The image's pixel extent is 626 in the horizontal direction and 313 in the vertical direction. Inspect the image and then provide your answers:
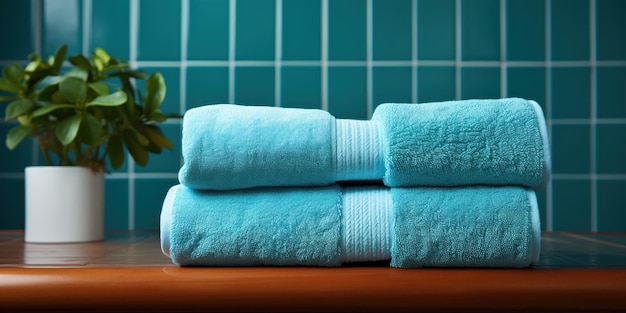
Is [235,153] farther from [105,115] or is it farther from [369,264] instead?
[105,115]

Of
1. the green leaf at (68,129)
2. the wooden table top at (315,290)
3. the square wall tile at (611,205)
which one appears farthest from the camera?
the square wall tile at (611,205)

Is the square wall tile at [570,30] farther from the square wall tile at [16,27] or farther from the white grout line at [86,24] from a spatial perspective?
the square wall tile at [16,27]

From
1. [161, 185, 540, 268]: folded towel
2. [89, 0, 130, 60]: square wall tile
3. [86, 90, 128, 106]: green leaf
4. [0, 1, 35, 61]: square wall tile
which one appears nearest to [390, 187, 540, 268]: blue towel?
[161, 185, 540, 268]: folded towel

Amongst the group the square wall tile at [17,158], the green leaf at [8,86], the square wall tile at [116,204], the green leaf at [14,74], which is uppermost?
the green leaf at [14,74]

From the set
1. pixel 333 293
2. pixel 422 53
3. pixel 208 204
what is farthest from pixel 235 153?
pixel 422 53

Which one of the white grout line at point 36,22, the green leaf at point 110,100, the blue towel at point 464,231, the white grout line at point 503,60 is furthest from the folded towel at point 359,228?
the white grout line at point 36,22

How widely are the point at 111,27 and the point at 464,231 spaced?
750 millimetres

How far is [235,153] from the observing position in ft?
1.92

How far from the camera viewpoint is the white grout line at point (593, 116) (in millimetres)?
1050

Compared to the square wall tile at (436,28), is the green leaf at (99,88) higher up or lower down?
lower down

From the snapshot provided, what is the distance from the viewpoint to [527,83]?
105 centimetres

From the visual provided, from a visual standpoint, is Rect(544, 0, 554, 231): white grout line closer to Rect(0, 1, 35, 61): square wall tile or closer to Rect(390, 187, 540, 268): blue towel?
Rect(390, 187, 540, 268): blue towel

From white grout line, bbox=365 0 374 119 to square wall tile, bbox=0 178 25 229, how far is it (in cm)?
61

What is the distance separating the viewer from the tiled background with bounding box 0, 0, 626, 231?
1.05 m
